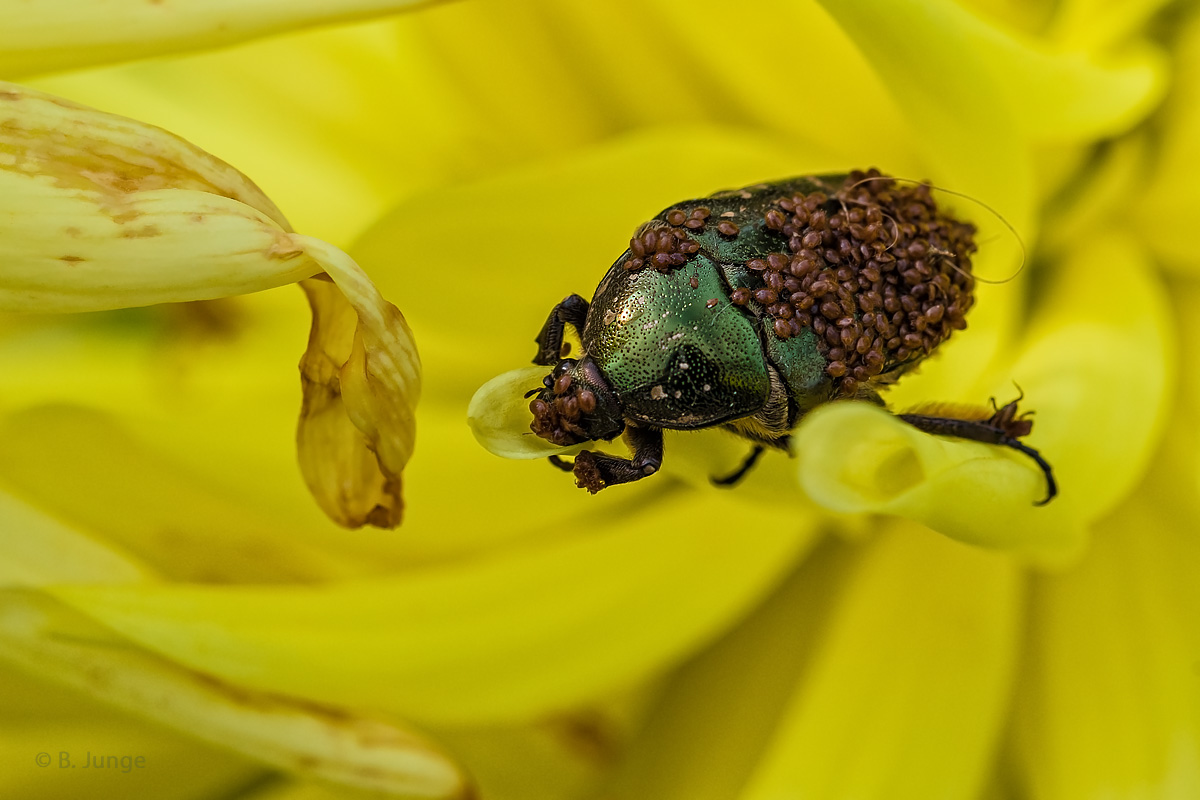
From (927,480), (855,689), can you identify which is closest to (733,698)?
(855,689)

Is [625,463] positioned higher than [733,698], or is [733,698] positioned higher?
[625,463]

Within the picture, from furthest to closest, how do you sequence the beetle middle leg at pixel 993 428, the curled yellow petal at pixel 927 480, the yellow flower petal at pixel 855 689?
1. the yellow flower petal at pixel 855 689
2. the beetle middle leg at pixel 993 428
3. the curled yellow petal at pixel 927 480

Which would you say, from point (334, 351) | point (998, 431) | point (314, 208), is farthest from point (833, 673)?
point (314, 208)

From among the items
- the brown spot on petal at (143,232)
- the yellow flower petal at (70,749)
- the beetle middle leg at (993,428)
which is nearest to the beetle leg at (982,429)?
the beetle middle leg at (993,428)

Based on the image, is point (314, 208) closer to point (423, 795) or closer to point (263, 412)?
point (263, 412)

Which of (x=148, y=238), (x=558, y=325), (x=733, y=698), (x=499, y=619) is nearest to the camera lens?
(x=148, y=238)

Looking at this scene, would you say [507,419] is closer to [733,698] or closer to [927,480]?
[927,480]

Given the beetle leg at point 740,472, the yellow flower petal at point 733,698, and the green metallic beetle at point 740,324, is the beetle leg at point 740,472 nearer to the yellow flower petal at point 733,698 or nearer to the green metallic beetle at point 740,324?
the green metallic beetle at point 740,324
